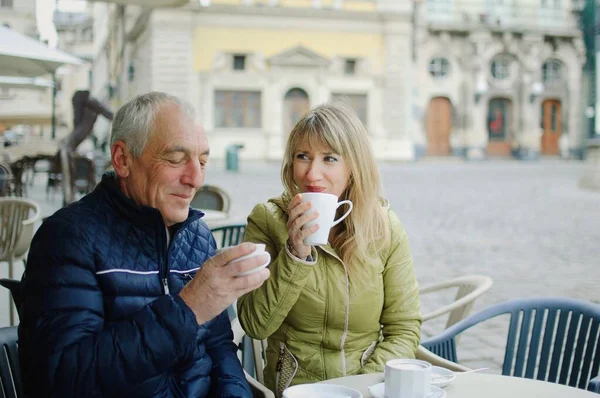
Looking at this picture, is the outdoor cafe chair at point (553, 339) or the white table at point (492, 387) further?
the outdoor cafe chair at point (553, 339)

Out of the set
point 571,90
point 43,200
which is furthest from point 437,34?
point 43,200

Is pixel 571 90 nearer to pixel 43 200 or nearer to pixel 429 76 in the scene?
pixel 429 76

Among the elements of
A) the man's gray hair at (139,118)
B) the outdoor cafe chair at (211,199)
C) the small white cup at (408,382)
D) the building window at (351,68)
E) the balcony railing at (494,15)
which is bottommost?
the small white cup at (408,382)

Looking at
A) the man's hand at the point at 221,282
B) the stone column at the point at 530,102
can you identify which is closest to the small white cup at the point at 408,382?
the man's hand at the point at 221,282

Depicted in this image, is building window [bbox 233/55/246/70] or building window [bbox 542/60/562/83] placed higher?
building window [bbox 542/60/562/83]

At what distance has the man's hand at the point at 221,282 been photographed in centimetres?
144

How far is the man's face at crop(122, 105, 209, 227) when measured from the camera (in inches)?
69.1

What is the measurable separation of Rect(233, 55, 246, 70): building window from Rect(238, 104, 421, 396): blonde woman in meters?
30.4

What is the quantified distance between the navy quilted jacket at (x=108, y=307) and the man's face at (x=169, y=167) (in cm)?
6

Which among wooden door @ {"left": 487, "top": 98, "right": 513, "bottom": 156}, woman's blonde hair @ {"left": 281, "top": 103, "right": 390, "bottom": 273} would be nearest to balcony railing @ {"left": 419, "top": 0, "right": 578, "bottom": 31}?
wooden door @ {"left": 487, "top": 98, "right": 513, "bottom": 156}

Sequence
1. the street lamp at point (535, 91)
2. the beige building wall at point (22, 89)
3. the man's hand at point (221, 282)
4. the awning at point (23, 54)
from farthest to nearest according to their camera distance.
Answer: the street lamp at point (535, 91)
the beige building wall at point (22, 89)
the awning at point (23, 54)
the man's hand at point (221, 282)

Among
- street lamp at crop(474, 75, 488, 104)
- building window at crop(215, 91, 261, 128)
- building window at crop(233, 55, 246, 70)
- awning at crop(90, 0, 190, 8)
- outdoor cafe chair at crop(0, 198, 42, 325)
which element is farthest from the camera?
street lamp at crop(474, 75, 488, 104)

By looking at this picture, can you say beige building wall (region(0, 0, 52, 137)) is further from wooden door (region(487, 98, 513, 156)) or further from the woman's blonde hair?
wooden door (region(487, 98, 513, 156))

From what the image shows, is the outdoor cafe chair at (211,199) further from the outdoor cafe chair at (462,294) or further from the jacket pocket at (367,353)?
the jacket pocket at (367,353)
